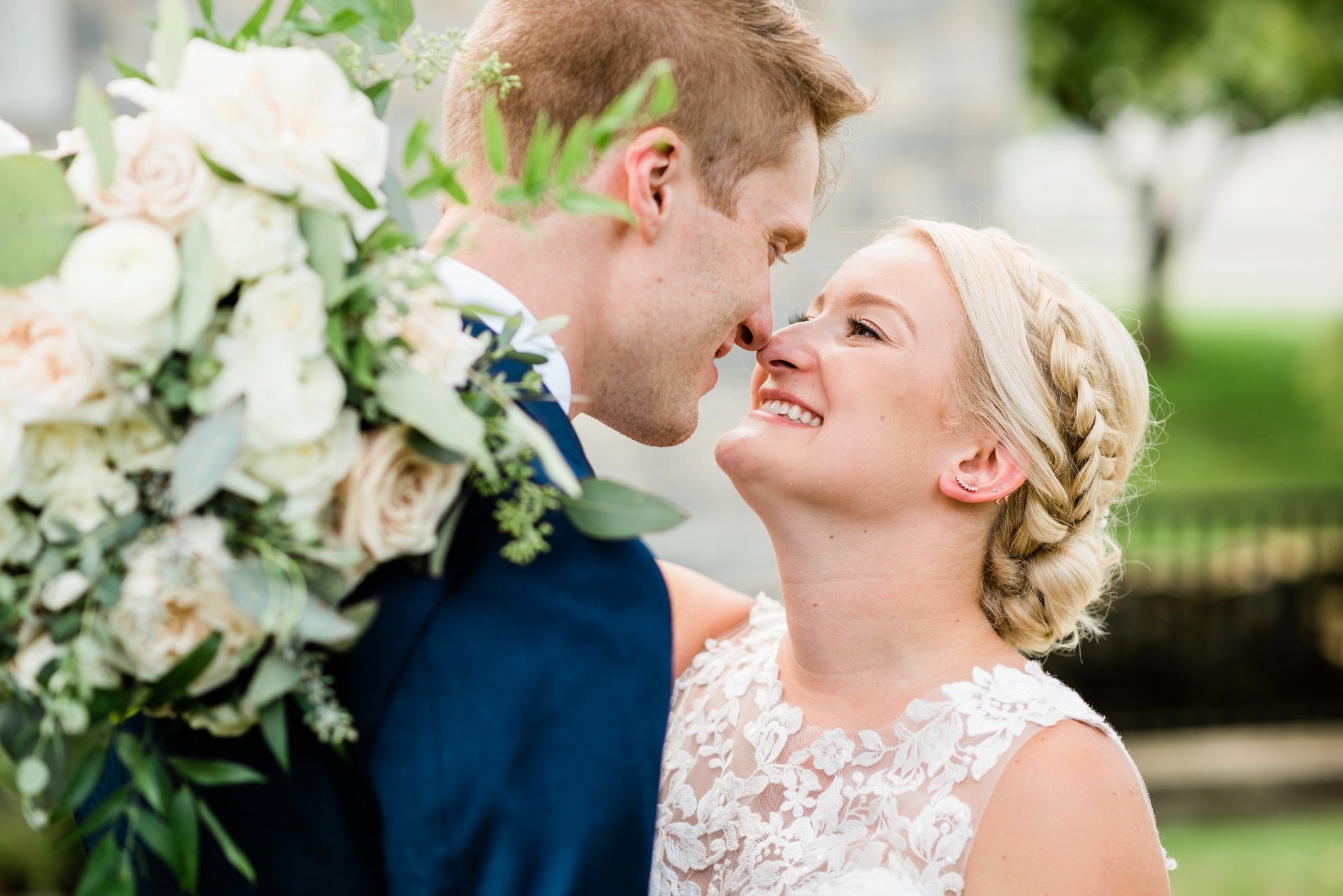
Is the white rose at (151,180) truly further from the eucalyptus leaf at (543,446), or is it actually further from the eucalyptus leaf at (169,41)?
the eucalyptus leaf at (543,446)

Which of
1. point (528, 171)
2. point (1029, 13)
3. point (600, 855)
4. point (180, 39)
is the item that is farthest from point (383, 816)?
point (1029, 13)

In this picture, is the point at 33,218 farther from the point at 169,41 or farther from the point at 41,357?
the point at 169,41

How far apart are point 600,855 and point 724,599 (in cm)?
154

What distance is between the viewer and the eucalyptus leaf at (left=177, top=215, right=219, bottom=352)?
1303 mm

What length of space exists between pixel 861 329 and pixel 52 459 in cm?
169

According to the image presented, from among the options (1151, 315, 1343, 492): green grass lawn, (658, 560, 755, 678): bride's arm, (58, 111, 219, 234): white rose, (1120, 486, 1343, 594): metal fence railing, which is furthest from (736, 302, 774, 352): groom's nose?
(1151, 315, 1343, 492): green grass lawn

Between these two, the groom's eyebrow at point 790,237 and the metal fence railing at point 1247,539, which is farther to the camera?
the metal fence railing at point 1247,539

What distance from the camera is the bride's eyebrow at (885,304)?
8.38ft

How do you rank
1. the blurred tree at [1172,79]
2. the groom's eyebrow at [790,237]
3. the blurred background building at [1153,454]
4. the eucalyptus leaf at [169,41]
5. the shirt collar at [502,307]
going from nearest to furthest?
1. the eucalyptus leaf at [169,41]
2. the shirt collar at [502,307]
3. the groom's eyebrow at [790,237]
4. the blurred background building at [1153,454]
5. the blurred tree at [1172,79]

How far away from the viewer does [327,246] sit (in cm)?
138

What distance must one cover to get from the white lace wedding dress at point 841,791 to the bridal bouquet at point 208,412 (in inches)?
48.3

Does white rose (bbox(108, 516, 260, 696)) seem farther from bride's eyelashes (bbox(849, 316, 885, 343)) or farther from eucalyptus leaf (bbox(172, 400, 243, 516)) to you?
bride's eyelashes (bbox(849, 316, 885, 343))

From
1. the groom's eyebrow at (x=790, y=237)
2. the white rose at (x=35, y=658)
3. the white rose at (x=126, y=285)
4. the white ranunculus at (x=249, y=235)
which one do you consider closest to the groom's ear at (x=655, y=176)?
the groom's eyebrow at (x=790, y=237)

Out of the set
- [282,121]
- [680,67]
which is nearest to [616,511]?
[282,121]
